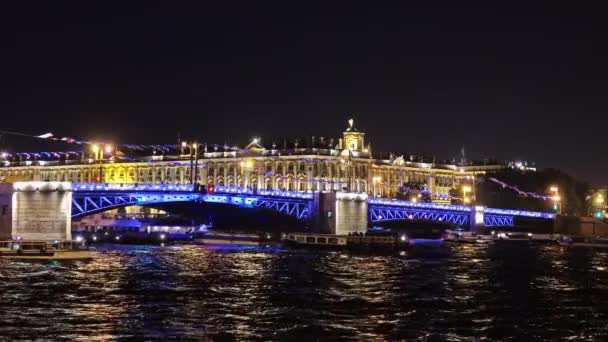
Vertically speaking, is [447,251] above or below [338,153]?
below

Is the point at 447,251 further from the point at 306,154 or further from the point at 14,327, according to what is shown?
the point at 306,154

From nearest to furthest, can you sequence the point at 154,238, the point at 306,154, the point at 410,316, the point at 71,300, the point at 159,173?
the point at 410,316 → the point at 71,300 → the point at 154,238 → the point at 306,154 → the point at 159,173

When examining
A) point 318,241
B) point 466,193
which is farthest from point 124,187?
point 466,193

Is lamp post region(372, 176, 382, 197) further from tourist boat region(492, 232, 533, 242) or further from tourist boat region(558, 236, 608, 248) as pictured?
tourist boat region(558, 236, 608, 248)

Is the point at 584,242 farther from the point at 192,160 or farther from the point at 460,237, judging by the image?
the point at 192,160

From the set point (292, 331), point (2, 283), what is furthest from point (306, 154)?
point (292, 331)

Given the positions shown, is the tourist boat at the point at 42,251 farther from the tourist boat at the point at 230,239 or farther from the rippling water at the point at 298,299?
the tourist boat at the point at 230,239

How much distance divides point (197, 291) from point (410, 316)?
1286 cm

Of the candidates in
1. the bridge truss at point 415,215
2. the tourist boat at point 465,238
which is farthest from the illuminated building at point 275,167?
the tourist boat at point 465,238

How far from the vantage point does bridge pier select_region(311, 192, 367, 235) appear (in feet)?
357

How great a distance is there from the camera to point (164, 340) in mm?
37062

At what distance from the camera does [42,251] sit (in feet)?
239

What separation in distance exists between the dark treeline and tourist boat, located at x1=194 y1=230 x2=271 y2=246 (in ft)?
246

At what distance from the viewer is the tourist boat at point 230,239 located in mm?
103438
